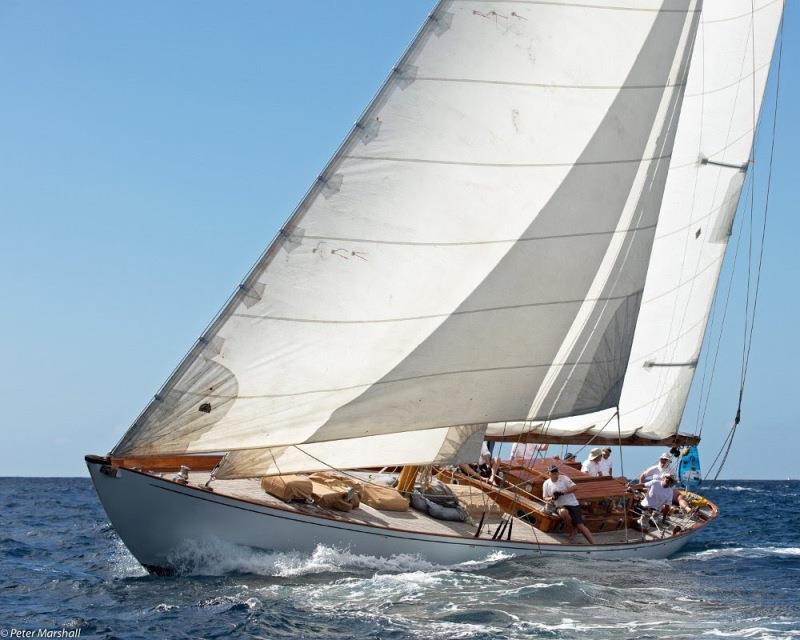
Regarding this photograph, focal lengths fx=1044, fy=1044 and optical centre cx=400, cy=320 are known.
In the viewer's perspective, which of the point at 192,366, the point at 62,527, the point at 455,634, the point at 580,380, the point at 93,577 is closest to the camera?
the point at 455,634

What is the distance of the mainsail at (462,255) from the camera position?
13.5 metres

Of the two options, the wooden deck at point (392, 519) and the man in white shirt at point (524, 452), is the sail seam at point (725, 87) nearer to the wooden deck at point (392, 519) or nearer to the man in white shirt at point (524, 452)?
the man in white shirt at point (524, 452)

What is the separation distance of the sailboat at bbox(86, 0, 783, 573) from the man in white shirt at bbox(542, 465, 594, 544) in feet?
0.81

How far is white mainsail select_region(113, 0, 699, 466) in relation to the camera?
13.5 meters

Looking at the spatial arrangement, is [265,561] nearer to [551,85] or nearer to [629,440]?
[551,85]

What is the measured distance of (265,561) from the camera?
14438 millimetres

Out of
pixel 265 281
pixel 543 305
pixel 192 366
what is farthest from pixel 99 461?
pixel 543 305

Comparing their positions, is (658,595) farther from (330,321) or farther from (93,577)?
(93,577)

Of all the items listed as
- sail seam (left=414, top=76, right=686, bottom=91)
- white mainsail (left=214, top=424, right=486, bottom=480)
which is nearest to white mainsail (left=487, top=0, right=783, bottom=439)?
sail seam (left=414, top=76, right=686, bottom=91)

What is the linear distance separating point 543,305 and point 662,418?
9.50m

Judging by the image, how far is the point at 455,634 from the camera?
11.3 m

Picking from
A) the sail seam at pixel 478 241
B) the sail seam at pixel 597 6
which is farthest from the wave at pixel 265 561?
the sail seam at pixel 597 6

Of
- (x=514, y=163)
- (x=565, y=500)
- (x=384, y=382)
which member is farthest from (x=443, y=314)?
(x=565, y=500)

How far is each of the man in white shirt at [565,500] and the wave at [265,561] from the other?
Answer: 337cm
